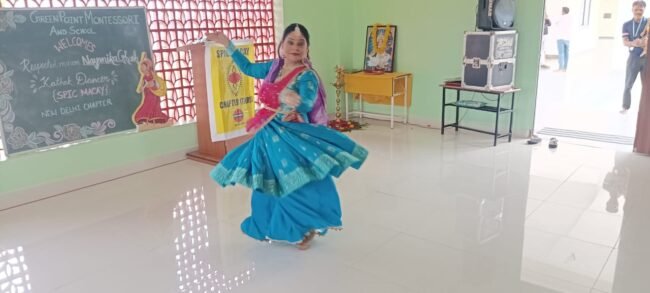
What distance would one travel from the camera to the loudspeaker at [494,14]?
5.00 m

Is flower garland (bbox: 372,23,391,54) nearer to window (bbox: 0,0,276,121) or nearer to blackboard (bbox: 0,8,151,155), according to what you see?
window (bbox: 0,0,276,121)

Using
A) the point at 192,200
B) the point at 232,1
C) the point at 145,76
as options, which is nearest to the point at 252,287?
the point at 192,200

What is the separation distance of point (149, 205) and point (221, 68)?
4.59 ft

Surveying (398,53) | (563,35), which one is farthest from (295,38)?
(563,35)

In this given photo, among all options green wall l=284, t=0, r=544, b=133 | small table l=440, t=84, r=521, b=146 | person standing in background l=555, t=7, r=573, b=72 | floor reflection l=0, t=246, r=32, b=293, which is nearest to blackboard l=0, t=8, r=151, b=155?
floor reflection l=0, t=246, r=32, b=293

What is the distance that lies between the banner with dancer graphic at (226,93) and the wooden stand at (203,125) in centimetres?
13

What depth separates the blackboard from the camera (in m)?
3.69

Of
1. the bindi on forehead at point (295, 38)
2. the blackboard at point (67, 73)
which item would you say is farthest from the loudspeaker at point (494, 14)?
the blackboard at point (67, 73)

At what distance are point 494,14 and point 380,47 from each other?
1656mm

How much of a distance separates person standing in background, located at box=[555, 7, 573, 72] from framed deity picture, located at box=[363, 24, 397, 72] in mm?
4917

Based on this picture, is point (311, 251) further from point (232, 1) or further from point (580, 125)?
point (580, 125)

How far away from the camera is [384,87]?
605cm

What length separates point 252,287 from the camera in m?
2.55

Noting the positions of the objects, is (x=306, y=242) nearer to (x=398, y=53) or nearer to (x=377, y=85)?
(x=377, y=85)
